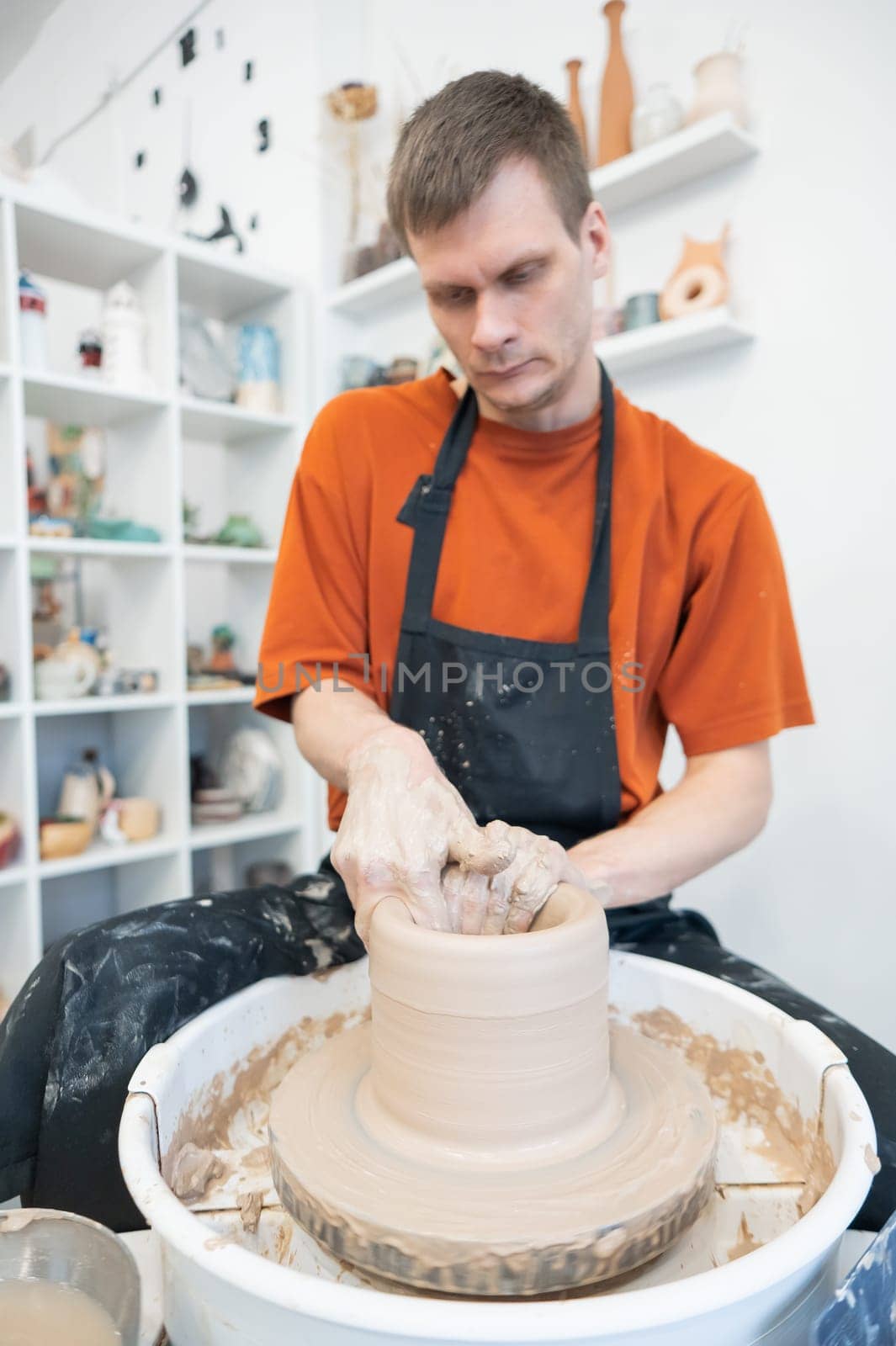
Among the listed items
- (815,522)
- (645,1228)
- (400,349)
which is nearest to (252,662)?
(400,349)

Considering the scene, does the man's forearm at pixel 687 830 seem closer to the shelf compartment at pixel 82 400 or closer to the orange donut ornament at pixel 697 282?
the orange donut ornament at pixel 697 282

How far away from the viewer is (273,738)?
298 cm

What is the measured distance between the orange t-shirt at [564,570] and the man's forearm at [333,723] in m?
0.04

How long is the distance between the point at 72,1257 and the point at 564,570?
0.98 meters

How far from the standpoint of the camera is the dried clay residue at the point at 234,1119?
0.81 meters

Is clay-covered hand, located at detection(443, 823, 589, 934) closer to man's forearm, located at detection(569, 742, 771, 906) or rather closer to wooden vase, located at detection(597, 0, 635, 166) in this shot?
man's forearm, located at detection(569, 742, 771, 906)

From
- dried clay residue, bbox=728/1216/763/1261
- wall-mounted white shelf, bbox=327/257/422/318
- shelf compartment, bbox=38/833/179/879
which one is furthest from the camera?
wall-mounted white shelf, bbox=327/257/422/318

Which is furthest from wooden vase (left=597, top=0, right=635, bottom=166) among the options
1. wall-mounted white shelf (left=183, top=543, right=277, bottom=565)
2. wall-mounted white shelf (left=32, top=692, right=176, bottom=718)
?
wall-mounted white shelf (left=32, top=692, right=176, bottom=718)

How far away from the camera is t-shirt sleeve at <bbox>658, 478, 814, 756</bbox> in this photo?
1.29 m

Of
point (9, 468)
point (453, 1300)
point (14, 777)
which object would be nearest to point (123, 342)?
point (9, 468)

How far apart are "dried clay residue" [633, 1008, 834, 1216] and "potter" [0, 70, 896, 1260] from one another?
10 cm

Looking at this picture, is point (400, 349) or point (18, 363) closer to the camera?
point (18, 363)

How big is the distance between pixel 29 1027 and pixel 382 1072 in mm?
396

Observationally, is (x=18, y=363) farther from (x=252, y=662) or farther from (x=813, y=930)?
(x=813, y=930)
